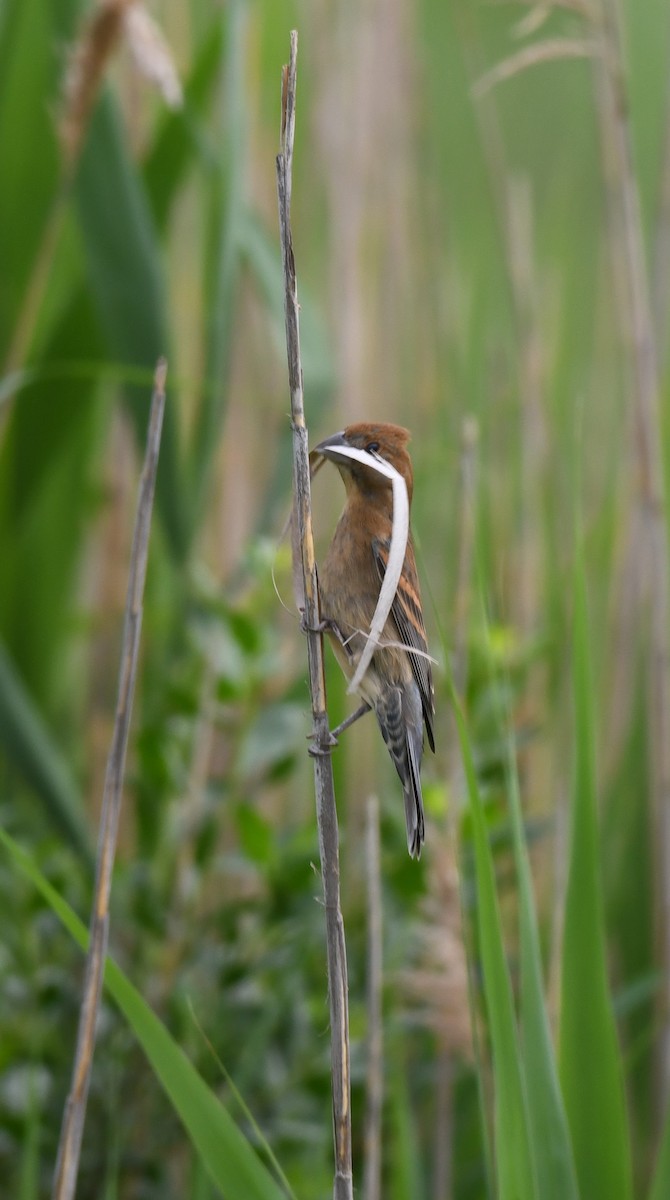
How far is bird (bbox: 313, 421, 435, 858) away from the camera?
4.14 ft

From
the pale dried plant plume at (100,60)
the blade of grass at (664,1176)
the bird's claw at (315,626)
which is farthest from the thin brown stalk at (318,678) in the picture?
the pale dried plant plume at (100,60)

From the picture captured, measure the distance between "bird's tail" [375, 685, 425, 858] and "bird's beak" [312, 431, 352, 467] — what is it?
24cm

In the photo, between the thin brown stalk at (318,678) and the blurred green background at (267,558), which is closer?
the thin brown stalk at (318,678)

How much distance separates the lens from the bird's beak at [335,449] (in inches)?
44.1

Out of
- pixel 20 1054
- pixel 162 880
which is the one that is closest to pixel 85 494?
pixel 162 880

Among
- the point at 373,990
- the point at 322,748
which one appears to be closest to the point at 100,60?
the point at 322,748

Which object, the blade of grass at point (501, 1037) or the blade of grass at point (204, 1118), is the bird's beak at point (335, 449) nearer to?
the blade of grass at point (501, 1037)

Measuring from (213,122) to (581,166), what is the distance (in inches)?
42.3

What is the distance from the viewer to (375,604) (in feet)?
4.24

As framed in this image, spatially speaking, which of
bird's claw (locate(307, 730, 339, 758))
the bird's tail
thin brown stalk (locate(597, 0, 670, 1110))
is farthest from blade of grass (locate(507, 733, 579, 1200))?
thin brown stalk (locate(597, 0, 670, 1110))

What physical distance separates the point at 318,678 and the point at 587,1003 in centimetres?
33

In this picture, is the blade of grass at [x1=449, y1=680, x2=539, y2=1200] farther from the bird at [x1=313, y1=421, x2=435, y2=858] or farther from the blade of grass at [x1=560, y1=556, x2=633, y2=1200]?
the bird at [x1=313, y1=421, x2=435, y2=858]

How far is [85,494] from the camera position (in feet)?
6.72

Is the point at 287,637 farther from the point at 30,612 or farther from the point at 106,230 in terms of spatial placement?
the point at 106,230
